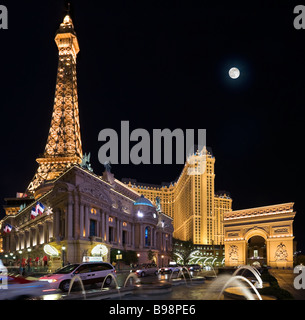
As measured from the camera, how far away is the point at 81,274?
21.7m

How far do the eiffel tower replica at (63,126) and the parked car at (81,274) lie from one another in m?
66.4

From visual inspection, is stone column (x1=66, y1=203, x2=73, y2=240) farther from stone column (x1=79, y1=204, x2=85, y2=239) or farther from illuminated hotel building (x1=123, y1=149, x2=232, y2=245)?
illuminated hotel building (x1=123, y1=149, x2=232, y2=245)

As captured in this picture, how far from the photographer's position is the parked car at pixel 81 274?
20.8 meters

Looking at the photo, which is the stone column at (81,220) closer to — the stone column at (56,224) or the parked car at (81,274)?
the stone column at (56,224)

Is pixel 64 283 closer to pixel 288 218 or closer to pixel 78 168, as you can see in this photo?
pixel 78 168

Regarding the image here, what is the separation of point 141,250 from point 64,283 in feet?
191

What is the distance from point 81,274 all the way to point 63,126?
86.9m

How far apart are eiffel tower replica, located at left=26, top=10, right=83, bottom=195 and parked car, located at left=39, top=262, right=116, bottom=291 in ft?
218

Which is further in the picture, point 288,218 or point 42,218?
point 42,218

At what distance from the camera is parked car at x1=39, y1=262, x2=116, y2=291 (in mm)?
20797

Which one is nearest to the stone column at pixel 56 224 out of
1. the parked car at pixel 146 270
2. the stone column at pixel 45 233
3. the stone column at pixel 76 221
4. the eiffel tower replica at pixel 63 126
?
the stone column at pixel 76 221

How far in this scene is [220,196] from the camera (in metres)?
180
